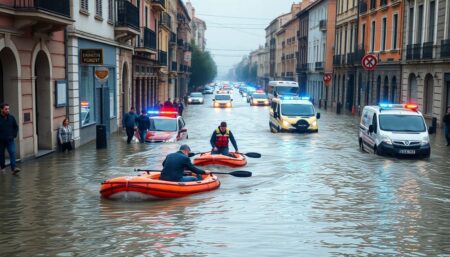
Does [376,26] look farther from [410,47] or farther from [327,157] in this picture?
[327,157]

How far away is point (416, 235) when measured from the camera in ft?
35.0

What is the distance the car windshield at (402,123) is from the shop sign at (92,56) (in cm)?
1107

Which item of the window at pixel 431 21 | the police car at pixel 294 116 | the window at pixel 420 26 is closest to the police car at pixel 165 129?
the police car at pixel 294 116

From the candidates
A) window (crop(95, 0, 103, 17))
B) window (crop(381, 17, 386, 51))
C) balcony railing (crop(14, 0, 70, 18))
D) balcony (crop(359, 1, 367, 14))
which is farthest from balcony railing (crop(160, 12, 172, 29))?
balcony railing (crop(14, 0, 70, 18))

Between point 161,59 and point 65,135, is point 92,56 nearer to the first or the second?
point 65,135

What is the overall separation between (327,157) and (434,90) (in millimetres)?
16393

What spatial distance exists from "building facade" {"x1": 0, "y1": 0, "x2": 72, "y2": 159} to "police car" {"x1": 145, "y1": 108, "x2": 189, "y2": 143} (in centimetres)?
392

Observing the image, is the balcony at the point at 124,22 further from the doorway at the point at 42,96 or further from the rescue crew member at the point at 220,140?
the rescue crew member at the point at 220,140

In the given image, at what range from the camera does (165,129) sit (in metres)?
25.5

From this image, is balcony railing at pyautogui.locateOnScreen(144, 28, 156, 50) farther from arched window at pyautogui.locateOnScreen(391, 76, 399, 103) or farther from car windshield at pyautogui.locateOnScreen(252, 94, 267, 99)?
car windshield at pyautogui.locateOnScreen(252, 94, 267, 99)

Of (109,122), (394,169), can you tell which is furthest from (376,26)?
(394,169)

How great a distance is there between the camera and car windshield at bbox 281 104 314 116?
1244 inches

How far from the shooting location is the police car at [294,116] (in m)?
30.8

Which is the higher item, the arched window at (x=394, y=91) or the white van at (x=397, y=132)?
the arched window at (x=394, y=91)
